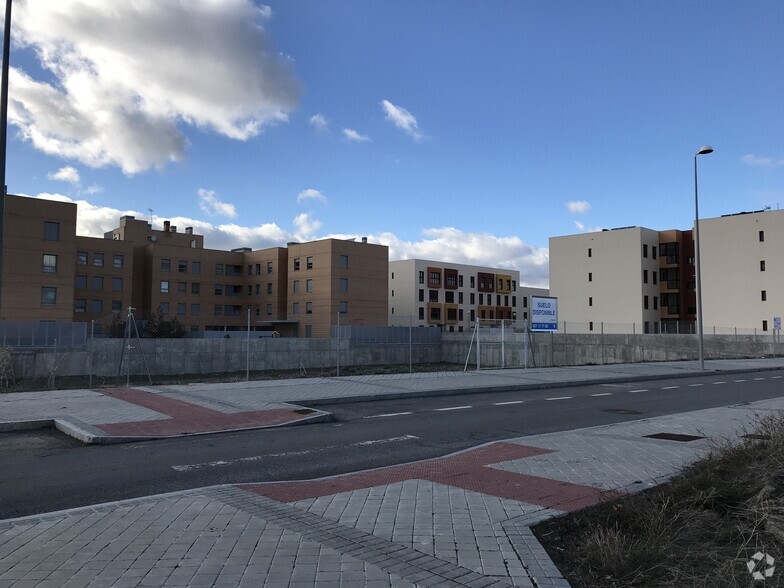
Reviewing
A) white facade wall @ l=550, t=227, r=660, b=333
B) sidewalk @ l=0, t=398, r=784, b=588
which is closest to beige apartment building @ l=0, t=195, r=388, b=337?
white facade wall @ l=550, t=227, r=660, b=333

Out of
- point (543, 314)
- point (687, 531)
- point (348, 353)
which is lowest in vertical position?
point (687, 531)

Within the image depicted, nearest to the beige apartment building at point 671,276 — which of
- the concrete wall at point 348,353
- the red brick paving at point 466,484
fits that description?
the concrete wall at point 348,353

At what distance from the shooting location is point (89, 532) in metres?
5.07

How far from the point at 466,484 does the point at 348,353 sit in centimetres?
2961

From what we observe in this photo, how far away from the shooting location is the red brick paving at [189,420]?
10719 millimetres

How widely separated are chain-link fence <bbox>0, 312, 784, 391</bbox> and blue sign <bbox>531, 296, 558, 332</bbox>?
659 millimetres

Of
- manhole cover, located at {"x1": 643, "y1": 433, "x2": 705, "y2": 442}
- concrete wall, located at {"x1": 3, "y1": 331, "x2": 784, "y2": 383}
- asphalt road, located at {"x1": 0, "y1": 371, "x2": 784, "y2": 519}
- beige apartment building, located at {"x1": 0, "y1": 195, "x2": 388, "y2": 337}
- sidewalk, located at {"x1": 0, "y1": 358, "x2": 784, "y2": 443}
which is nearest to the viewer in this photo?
asphalt road, located at {"x1": 0, "y1": 371, "x2": 784, "y2": 519}

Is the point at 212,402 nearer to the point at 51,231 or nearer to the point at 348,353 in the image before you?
the point at 348,353

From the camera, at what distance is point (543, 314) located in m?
28.8

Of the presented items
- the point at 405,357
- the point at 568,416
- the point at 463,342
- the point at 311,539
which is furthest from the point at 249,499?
the point at 463,342

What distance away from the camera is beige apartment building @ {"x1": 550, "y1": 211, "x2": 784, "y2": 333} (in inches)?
2527

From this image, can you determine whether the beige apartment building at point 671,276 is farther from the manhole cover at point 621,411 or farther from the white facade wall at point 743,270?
the manhole cover at point 621,411

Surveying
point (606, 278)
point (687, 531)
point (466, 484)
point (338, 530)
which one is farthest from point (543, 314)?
point (606, 278)

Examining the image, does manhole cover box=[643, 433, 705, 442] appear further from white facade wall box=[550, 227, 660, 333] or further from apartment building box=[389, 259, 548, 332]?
apartment building box=[389, 259, 548, 332]
